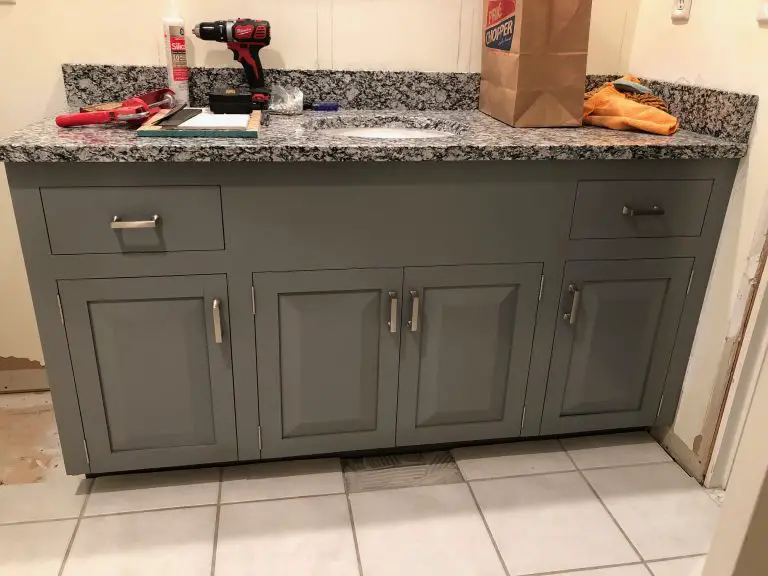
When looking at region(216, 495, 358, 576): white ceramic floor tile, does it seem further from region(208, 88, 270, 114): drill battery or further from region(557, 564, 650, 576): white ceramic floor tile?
region(208, 88, 270, 114): drill battery

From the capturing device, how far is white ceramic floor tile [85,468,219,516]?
158 cm

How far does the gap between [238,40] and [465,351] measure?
3.25 feet

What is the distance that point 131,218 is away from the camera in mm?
1323

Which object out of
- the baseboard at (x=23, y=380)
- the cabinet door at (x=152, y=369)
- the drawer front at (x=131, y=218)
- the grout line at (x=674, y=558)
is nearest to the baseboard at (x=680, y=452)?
the grout line at (x=674, y=558)

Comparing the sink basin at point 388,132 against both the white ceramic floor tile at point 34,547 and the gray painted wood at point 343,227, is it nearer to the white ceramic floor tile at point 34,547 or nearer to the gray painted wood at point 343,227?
the gray painted wood at point 343,227

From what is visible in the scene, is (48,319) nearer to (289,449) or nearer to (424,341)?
(289,449)

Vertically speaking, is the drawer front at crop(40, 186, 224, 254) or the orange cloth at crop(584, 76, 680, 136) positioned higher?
the orange cloth at crop(584, 76, 680, 136)

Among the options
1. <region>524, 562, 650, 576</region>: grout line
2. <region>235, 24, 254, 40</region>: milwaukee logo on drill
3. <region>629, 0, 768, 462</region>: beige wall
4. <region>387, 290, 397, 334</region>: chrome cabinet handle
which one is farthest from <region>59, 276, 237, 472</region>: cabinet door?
<region>629, 0, 768, 462</region>: beige wall

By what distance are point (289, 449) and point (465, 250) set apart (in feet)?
2.25

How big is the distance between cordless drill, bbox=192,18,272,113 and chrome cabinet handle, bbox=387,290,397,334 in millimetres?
610

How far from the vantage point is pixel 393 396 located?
1620 millimetres

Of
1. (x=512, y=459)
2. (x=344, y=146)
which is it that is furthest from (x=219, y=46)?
(x=512, y=459)

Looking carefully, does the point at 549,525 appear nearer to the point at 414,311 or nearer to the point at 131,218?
the point at 414,311

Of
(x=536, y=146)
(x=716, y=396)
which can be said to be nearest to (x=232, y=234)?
(x=536, y=146)
